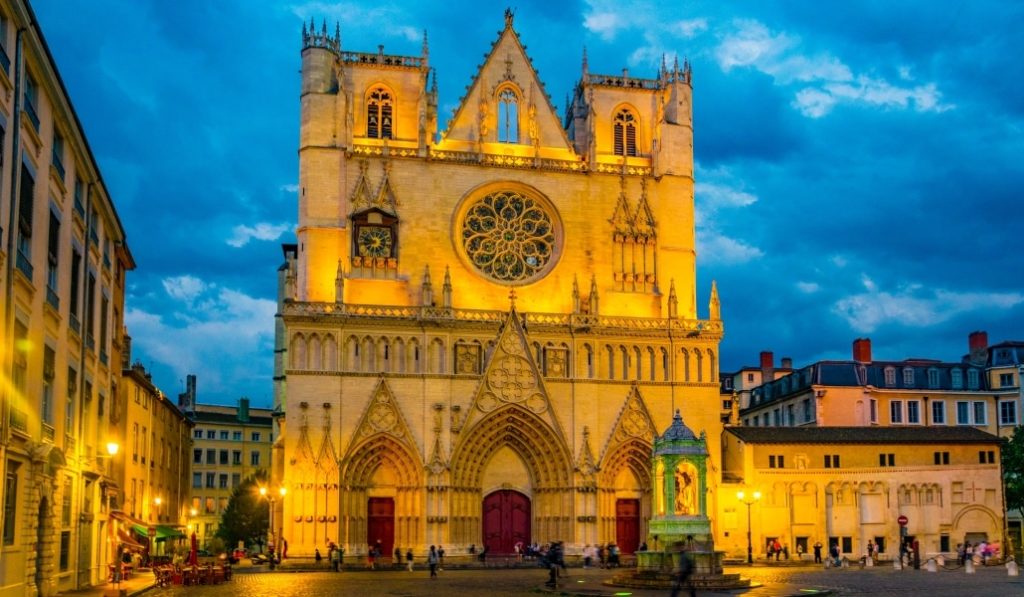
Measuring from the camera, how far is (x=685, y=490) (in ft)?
140

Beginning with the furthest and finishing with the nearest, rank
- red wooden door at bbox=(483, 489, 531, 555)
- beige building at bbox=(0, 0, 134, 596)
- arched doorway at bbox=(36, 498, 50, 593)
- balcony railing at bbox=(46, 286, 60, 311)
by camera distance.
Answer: red wooden door at bbox=(483, 489, 531, 555) < arched doorway at bbox=(36, 498, 50, 593) < balcony railing at bbox=(46, 286, 60, 311) < beige building at bbox=(0, 0, 134, 596)

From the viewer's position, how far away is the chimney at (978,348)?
271ft

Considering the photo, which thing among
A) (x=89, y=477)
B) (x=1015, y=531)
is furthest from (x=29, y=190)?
(x=1015, y=531)

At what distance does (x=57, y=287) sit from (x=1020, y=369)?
6281 cm

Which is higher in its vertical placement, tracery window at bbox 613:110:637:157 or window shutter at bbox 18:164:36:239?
tracery window at bbox 613:110:637:157

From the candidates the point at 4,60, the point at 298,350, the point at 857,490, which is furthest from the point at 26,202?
the point at 857,490

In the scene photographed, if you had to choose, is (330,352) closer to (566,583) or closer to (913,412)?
(566,583)

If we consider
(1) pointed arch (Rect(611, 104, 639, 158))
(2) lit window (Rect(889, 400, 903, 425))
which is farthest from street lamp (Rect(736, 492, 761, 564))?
(1) pointed arch (Rect(611, 104, 639, 158))

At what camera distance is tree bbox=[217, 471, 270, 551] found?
89188 mm

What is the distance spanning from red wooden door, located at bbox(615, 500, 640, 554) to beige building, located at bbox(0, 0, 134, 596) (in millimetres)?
27772

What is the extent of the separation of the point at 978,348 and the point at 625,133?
3179 centimetres

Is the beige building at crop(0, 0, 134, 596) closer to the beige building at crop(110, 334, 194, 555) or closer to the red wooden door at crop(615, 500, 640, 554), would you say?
the beige building at crop(110, 334, 194, 555)

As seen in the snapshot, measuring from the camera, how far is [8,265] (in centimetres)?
2580

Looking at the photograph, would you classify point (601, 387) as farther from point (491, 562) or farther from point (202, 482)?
point (202, 482)
